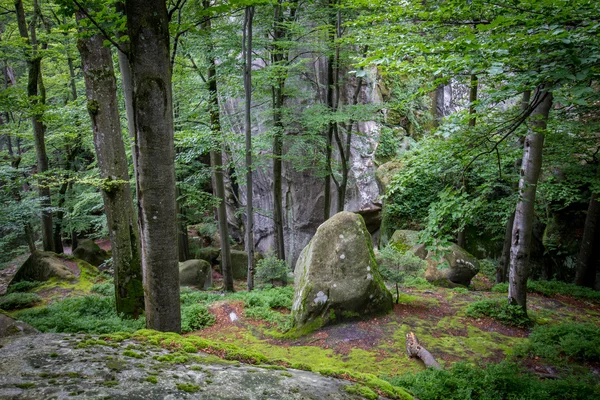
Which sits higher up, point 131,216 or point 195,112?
point 195,112

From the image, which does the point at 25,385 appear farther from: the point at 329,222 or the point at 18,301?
the point at 18,301

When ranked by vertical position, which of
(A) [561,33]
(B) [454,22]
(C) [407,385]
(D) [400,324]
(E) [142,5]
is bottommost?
(D) [400,324]

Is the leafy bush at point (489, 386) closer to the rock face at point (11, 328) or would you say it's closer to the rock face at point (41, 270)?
the rock face at point (11, 328)

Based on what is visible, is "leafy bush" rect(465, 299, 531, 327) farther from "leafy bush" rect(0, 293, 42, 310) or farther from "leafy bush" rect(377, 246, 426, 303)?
"leafy bush" rect(0, 293, 42, 310)

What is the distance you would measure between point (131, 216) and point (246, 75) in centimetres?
536

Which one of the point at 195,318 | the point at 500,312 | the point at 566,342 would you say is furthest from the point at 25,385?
the point at 500,312

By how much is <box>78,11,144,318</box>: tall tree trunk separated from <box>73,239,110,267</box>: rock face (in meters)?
10.9

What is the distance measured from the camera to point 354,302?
769cm

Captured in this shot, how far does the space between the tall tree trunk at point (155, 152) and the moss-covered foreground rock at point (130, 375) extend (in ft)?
2.75

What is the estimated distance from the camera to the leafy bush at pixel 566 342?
5.72m

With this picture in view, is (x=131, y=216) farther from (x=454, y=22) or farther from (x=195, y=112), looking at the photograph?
(x=454, y=22)

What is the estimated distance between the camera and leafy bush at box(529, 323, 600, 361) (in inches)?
225

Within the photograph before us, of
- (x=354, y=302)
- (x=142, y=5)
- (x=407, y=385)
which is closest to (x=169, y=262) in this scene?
(x=142, y=5)

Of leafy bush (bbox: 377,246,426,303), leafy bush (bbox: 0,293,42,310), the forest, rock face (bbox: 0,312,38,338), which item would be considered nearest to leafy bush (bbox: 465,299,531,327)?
the forest
